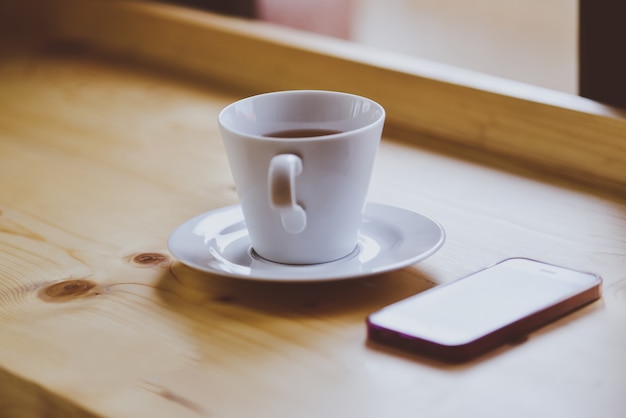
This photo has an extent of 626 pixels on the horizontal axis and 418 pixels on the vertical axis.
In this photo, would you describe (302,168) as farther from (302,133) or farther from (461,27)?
(461,27)

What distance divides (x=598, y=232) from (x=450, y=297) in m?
0.20

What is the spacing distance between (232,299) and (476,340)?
0.18 m

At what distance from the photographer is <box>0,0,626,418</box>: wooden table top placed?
485 millimetres

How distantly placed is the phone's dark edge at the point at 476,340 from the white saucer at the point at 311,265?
54 millimetres

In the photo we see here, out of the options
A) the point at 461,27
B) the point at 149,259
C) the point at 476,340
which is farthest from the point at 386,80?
the point at 476,340

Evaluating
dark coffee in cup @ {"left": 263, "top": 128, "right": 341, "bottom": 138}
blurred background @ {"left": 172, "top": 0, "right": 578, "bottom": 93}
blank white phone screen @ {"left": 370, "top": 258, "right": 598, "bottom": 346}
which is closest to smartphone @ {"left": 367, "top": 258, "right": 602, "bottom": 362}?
blank white phone screen @ {"left": 370, "top": 258, "right": 598, "bottom": 346}

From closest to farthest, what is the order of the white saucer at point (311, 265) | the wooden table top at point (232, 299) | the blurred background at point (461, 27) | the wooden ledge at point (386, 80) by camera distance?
the wooden table top at point (232, 299), the white saucer at point (311, 265), the wooden ledge at point (386, 80), the blurred background at point (461, 27)

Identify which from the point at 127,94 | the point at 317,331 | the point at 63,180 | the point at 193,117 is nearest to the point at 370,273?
the point at 317,331

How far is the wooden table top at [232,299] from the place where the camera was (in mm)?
485

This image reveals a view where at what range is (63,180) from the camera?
2.79ft

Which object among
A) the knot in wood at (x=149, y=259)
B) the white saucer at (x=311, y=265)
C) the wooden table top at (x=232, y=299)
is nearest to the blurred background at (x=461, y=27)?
the wooden table top at (x=232, y=299)

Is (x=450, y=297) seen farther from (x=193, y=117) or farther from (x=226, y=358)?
(x=193, y=117)

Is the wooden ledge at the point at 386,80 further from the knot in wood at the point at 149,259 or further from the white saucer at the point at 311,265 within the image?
the knot in wood at the point at 149,259

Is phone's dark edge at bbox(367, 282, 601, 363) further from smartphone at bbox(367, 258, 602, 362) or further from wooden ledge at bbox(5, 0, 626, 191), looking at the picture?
wooden ledge at bbox(5, 0, 626, 191)
